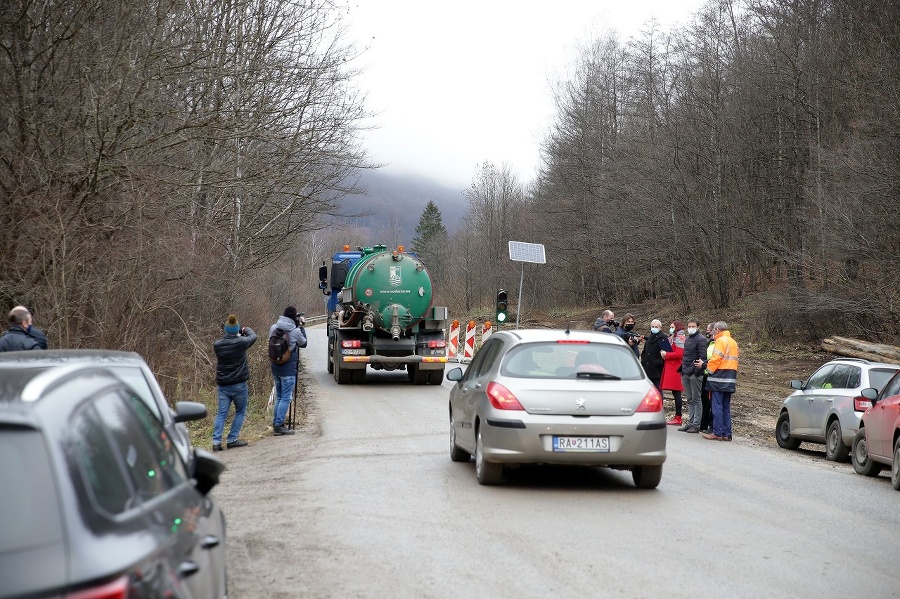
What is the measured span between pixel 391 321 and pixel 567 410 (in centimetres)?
1446

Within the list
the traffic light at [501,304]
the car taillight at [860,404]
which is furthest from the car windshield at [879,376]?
the traffic light at [501,304]

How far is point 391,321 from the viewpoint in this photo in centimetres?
2411

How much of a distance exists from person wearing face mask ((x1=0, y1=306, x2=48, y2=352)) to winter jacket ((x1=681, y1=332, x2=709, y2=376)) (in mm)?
10280

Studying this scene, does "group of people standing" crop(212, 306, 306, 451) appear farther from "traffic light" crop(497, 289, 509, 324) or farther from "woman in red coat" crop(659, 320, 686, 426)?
"traffic light" crop(497, 289, 509, 324)

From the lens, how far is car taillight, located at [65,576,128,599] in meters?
2.66

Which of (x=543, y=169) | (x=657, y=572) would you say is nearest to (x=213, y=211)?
(x=657, y=572)

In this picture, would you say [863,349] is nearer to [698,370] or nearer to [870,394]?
[698,370]

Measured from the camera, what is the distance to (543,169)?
5953 cm

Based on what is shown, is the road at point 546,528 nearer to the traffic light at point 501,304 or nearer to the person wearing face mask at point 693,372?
the person wearing face mask at point 693,372

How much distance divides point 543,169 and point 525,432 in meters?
50.8

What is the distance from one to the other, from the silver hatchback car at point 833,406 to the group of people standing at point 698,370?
1.06 meters

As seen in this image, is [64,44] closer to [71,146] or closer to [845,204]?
[71,146]

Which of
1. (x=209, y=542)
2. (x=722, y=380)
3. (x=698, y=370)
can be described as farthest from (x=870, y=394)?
(x=209, y=542)

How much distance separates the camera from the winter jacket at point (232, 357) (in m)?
13.8
